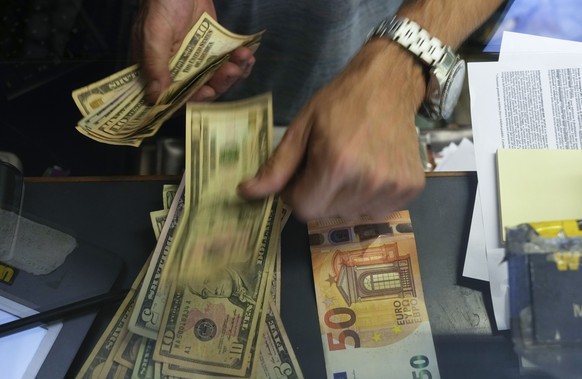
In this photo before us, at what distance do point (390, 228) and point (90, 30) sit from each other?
27.5 inches

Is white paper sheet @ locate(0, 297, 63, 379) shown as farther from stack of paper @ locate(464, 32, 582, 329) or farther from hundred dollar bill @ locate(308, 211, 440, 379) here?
stack of paper @ locate(464, 32, 582, 329)

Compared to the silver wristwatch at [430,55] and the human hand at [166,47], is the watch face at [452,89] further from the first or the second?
the human hand at [166,47]

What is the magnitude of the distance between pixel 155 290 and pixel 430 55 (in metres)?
0.46

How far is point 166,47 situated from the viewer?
80cm

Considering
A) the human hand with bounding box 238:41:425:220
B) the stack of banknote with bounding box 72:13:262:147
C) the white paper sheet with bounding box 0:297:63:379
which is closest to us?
the human hand with bounding box 238:41:425:220

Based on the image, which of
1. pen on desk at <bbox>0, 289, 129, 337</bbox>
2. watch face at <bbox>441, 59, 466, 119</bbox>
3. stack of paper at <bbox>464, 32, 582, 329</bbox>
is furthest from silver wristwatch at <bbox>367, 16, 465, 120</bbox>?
pen on desk at <bbox>0, 289, 129, 337</bbox>

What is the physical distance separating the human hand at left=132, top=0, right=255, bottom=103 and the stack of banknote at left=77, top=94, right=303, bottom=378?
0.10 meters

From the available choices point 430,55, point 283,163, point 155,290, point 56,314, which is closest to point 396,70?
point 430,55

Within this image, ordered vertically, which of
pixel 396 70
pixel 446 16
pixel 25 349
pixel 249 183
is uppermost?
pixel 446 16

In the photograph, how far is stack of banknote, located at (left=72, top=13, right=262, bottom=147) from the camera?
77 centimetres

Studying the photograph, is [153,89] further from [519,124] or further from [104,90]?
[519,124]

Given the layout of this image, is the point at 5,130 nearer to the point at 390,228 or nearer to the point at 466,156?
the point at 390,228

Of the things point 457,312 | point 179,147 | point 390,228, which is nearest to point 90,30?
point 179,147

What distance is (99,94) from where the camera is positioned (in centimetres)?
81
